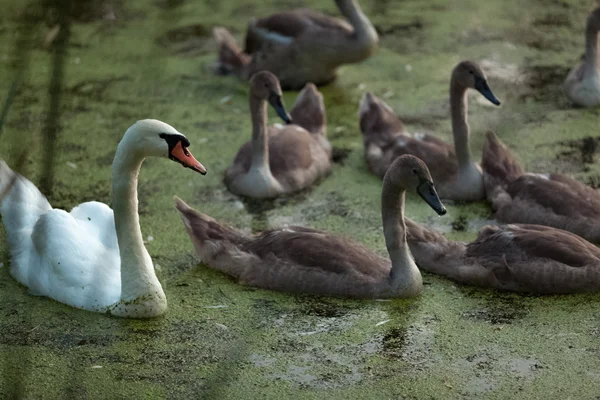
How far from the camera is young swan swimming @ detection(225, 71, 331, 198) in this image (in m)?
6.54

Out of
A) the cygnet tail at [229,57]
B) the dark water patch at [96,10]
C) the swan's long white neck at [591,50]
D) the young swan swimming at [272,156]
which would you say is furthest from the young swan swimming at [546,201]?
the dark water patch at [96,10]

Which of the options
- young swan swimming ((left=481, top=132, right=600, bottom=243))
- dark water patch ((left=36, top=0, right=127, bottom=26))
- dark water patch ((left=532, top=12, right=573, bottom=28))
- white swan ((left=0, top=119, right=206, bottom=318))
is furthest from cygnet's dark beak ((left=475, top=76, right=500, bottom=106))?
dark water patch ((left=36, top=0, right=127, bottom=26))

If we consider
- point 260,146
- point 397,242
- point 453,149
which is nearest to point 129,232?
point 397,242

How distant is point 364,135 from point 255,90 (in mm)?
887

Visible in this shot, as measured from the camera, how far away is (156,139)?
4828 millimetres

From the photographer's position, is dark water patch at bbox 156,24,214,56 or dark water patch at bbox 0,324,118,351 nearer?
dark water patch at bbox 0,324,118,351

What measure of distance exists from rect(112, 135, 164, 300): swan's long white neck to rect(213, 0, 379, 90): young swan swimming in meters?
3.52

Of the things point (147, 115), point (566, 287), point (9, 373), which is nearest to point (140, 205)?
point (147, 115)

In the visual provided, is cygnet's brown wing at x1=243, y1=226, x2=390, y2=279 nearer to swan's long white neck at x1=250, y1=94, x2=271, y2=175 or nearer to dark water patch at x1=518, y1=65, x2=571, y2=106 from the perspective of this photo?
swan's long white neck at x1=250, y1=94, x2=271, y2=175

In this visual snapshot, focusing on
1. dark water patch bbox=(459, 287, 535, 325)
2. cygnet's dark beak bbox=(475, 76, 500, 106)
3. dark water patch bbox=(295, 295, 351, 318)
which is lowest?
dark water patch bbox=(295, 295, 351, 318)

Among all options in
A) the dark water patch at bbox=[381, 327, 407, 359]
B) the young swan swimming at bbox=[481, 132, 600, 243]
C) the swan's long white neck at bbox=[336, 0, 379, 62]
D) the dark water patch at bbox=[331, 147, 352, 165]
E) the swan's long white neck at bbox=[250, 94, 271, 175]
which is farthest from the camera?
the swan's long white neck at bbox=[336, 0, 379, 62]

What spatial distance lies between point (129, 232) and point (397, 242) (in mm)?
1326

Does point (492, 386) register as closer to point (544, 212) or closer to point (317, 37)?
point (544, 212)

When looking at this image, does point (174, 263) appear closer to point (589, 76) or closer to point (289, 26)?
point (289, 26)
